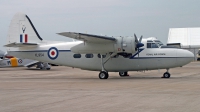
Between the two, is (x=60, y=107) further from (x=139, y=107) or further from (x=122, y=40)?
(x=122, y=40)

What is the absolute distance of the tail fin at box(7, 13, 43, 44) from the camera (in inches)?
1097

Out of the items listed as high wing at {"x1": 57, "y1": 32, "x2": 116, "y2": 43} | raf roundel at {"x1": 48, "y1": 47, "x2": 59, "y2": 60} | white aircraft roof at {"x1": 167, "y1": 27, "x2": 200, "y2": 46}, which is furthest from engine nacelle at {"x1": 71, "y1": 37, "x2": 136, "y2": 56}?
white aircraft roof at {"x1": 167, "y1": 27, "x2": 200, "y2": 46}

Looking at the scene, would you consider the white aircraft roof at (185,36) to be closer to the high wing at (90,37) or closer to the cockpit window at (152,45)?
the cockpit window at (152,45)

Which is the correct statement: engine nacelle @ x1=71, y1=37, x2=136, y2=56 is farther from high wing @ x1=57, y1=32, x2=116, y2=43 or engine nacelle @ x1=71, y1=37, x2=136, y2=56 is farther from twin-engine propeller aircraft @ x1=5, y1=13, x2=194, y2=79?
high wing @ x1=57, y1=32, x2=116, y2=43

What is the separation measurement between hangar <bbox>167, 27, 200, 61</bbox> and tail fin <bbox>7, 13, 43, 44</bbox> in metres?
66.1

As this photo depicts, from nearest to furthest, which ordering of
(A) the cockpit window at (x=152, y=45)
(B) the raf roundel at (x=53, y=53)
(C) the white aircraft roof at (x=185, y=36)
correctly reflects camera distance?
(A) the cockpit window at (x=152, y=45) → (B) the raf roundel at (x=53, y=53) → (C) the white aircraft roof at (x=185, y=36)

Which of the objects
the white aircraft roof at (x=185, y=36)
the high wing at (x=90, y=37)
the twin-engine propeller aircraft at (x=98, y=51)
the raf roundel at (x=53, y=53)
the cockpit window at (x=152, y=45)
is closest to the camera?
the high wing at (x=90, y=37)

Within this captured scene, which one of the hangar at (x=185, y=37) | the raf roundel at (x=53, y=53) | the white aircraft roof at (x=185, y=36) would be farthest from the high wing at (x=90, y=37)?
the white aircraft roof at (x=185, y=36)

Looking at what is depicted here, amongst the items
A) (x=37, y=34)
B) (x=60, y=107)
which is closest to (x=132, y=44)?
(x=37, y=34)

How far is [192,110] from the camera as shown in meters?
10.6

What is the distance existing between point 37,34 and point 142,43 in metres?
8.55

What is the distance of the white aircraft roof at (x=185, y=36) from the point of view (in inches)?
3733

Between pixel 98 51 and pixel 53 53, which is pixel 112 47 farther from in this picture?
pixel 53 53

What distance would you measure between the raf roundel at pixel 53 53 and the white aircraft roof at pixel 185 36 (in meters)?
71.2
